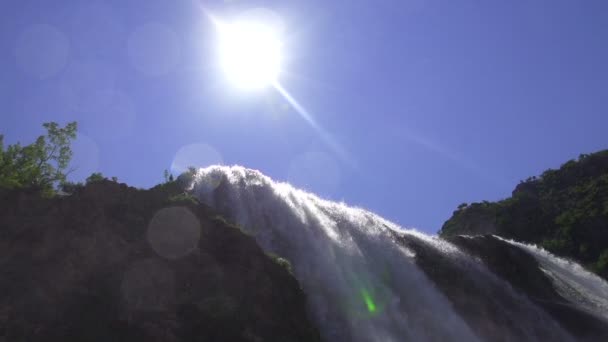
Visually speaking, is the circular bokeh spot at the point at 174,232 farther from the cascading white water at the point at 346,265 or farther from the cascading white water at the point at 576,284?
the cascading white water at the point at 576,284

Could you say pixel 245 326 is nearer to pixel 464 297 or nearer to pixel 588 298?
pixel 464 297

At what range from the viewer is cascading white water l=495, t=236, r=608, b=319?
116 ft

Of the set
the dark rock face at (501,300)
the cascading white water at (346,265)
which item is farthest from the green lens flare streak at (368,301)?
the dark rock face at (501,300)

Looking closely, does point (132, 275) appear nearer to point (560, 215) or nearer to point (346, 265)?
point (346, 265)

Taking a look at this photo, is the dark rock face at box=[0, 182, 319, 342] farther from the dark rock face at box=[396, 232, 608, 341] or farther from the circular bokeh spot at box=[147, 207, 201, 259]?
the dark rock face at box=[396, 232, 608, 341]

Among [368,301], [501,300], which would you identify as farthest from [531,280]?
[368,301]

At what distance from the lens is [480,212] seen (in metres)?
79.8

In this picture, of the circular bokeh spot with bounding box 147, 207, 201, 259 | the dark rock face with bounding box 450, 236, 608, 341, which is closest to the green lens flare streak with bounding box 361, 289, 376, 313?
the circular bokeh spot with bounding box 147, 207, 201, 259

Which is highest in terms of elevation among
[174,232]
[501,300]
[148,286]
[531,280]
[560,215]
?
[560,215]

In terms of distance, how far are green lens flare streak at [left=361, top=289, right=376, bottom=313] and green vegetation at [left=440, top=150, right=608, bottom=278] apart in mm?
49943

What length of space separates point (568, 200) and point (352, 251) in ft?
221

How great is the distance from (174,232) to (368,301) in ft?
28.2

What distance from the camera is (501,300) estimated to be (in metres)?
28.8

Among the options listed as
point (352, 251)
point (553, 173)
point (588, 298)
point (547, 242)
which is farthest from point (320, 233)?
point (553, 173)
